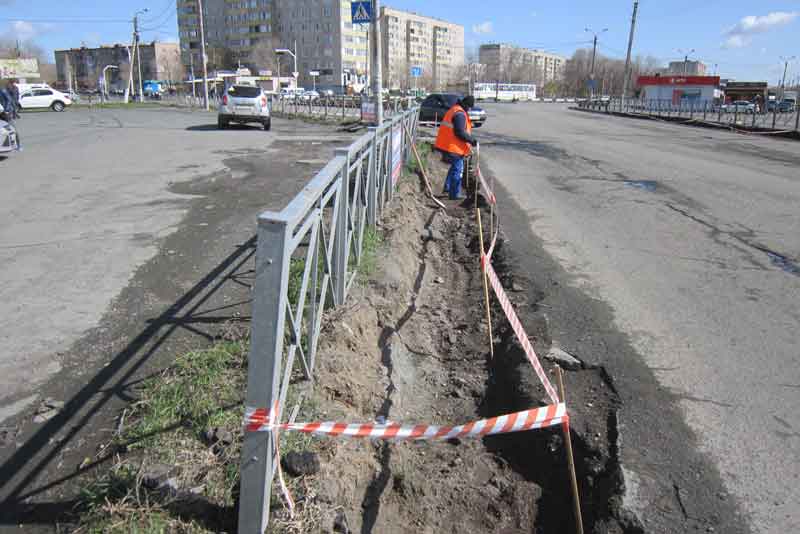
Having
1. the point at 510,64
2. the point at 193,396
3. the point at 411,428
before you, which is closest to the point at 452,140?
the point at 193,396

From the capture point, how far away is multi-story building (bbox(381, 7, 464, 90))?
131250 mm

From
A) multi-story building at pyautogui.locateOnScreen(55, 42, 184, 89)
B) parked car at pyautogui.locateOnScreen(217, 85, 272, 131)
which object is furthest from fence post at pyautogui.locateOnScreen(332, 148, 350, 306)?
multi-story building at pyautogui.locateOnScreen(55, 42, 184, 89)

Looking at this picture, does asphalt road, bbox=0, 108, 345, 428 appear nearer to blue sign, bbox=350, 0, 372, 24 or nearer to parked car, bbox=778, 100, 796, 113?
blue sign, bbox=350, 0, 372, 24

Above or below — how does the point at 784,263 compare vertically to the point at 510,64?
below

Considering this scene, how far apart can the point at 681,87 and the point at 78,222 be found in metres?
72.6

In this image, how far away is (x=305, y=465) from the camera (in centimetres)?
274

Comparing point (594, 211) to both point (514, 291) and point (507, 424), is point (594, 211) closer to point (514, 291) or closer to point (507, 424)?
point (514, 291)

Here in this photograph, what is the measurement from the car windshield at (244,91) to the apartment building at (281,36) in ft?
313

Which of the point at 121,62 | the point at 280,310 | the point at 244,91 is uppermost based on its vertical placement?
the point at 121,62

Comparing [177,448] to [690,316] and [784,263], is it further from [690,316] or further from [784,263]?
[784,263]

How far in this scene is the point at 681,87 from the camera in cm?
6831

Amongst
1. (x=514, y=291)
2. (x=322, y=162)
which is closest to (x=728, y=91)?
(x=322, y=162)

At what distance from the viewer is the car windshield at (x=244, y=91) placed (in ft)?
77.2

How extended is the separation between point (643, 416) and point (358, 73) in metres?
121
